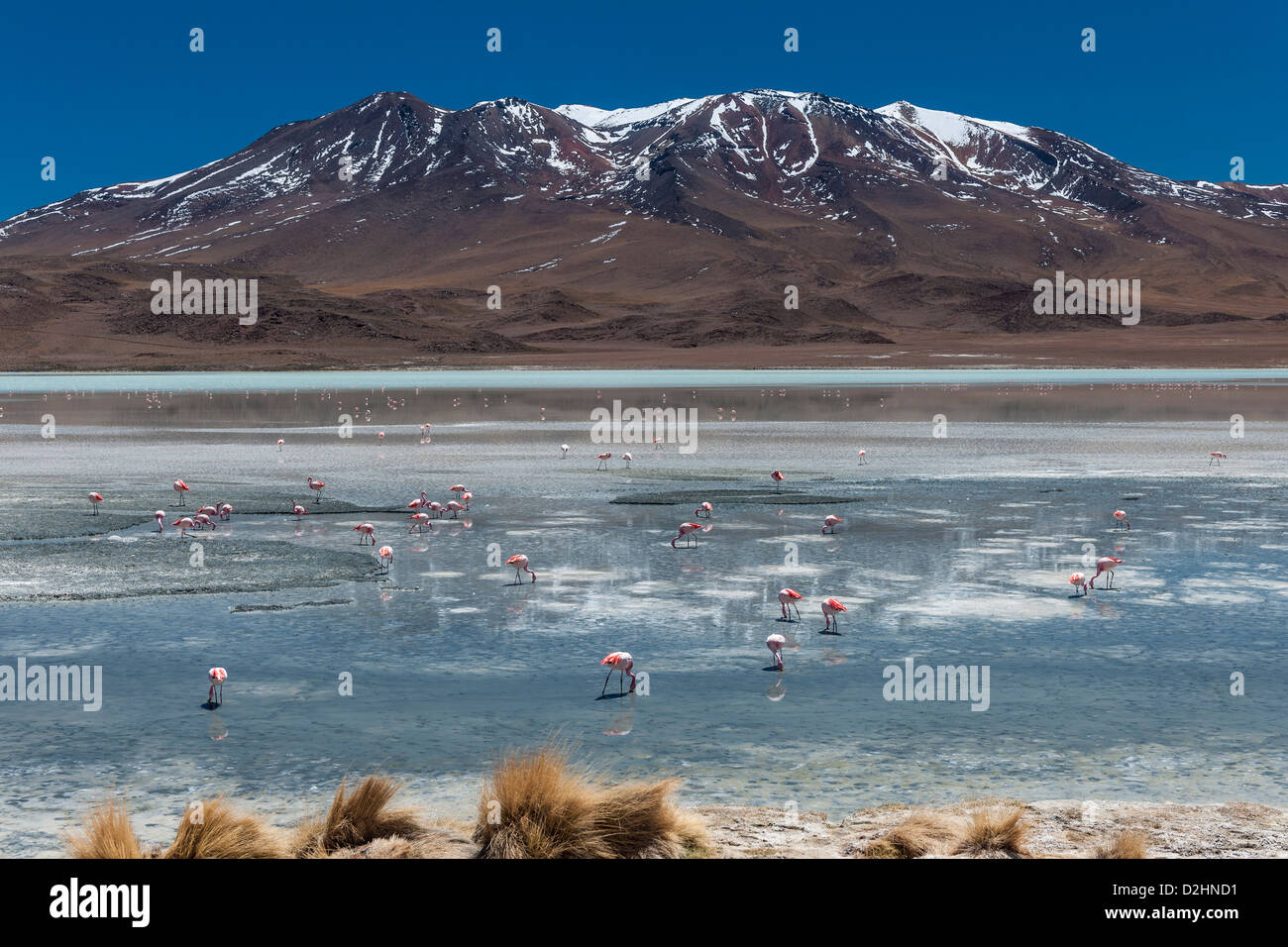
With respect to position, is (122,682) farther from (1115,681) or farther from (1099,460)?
(1099,460)

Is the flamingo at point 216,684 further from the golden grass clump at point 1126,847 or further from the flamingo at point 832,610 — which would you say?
the golden grass clump at point 1126,847

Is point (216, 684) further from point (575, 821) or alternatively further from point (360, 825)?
point (575, 821)

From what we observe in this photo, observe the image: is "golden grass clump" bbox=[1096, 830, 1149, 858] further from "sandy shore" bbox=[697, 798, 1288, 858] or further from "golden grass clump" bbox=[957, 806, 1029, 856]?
"golden grass clump" bbox=[957, 806, 1029, 856]

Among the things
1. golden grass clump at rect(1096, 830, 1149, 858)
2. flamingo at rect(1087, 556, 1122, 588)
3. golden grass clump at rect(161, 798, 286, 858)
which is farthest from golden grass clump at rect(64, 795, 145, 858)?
flamingo at rect(1087, 556, 1122, 588)

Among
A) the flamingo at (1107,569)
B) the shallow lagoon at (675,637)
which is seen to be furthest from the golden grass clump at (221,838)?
the flamingo at (1107,569)

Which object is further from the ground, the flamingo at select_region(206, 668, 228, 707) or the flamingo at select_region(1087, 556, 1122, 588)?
the flamingo at select_region(1087, 556, 1122, 588)
